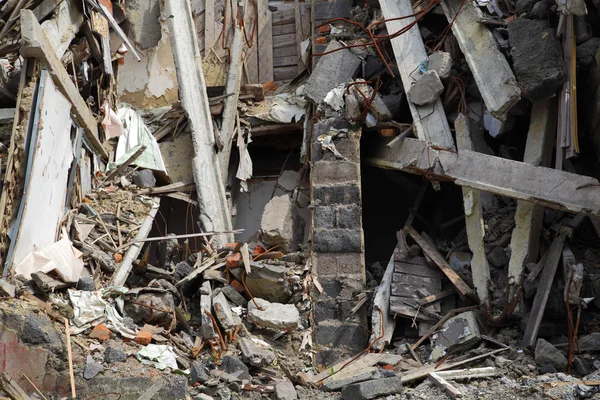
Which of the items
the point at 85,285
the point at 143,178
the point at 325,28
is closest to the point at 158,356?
the point at 85,285

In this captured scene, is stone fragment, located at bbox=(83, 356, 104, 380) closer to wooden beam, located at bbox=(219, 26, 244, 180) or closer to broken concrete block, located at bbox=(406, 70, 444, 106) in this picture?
wooden beam, located at bbox=(219, 26, 244, 180)

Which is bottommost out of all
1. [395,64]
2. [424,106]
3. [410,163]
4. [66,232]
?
[66,232]

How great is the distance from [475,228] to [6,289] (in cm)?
460

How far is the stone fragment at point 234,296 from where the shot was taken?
26.2 feet

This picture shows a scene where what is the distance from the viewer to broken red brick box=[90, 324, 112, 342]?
683cm

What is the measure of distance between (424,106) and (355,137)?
2.86ft

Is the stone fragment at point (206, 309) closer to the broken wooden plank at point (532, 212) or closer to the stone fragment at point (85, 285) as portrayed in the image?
the stone fragment at point (85, 285)

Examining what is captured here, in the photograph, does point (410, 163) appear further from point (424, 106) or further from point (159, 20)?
point (159, 20)

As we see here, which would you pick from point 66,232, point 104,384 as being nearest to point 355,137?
point 66,232

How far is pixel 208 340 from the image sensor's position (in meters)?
7.39

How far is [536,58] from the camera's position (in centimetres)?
Result: 741

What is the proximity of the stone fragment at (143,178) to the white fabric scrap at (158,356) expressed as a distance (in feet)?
9.23

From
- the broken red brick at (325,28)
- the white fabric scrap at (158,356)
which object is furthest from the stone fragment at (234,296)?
the broken red brick at (325,28)

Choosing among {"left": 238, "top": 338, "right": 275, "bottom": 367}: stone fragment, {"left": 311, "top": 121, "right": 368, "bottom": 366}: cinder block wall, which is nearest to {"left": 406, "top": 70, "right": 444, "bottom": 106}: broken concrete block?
{"left": 311, "top": 121, "right": 368, "bottom": 366}: cinder block wall
